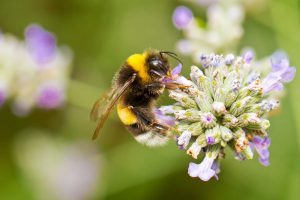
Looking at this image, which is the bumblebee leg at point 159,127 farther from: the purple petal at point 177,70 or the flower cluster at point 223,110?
the purple petal at point 177,70

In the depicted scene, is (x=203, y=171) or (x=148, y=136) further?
(x=148, y=136)

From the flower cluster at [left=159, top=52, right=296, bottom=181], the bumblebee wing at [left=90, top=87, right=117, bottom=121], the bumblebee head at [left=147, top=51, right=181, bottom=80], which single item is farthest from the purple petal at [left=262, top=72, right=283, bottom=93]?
the bumblebee wing at [left=90, top=87, right=117, bottom=121]

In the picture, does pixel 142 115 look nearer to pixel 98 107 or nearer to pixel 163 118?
pixel 163 118


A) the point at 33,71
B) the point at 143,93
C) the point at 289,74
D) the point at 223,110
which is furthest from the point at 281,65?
the point at 33,71

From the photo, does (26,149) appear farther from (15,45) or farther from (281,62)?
(281,62)

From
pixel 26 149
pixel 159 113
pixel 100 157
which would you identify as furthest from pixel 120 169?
pixel 159 113
